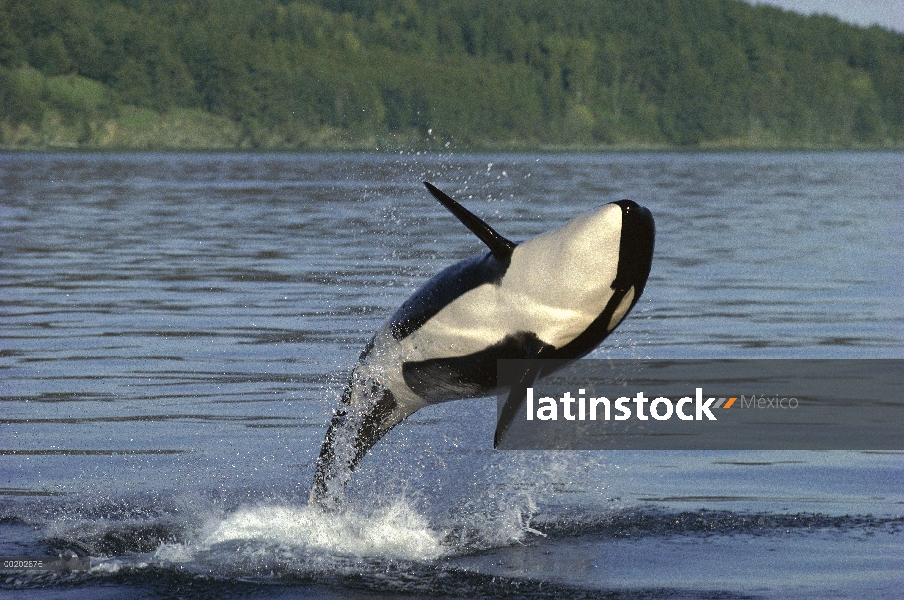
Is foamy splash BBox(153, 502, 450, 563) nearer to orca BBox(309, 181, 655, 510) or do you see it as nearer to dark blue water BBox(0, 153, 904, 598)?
dark blue water BBox(0, 153, 904, 598)

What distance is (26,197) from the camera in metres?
50.7

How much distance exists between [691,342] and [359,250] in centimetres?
1352

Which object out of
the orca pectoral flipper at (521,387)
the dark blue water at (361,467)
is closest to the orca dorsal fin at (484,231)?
the orca pectoral flipper at (521,387)

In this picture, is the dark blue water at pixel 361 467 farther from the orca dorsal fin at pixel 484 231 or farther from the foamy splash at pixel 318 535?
the orca dorsal fin at pixel 484 231

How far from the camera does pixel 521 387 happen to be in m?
7.13

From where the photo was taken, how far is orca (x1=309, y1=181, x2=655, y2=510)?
281 inches

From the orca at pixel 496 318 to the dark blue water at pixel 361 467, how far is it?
0.97 m

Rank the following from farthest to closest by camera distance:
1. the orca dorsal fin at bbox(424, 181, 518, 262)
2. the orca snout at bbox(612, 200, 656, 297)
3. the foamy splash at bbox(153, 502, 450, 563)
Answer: the foamy splash at bbox(153, 502, 450, 563) → the orca dorsal fin at bbox(424, 181, 518, 262) → the orca snout at bbox(612, 200, 656, 297)

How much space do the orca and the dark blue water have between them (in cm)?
97

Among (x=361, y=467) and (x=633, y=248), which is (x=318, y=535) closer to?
(x=361, y=467)

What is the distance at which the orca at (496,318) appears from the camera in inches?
281

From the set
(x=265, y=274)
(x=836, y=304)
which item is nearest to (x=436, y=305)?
(x=836, y=304)

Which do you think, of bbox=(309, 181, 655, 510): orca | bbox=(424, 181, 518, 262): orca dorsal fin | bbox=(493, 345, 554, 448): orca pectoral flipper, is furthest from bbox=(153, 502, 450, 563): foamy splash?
bbox=(424, 181, 518, 262): orca dorsal fin

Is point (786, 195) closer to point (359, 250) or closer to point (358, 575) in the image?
point (359, 250)
